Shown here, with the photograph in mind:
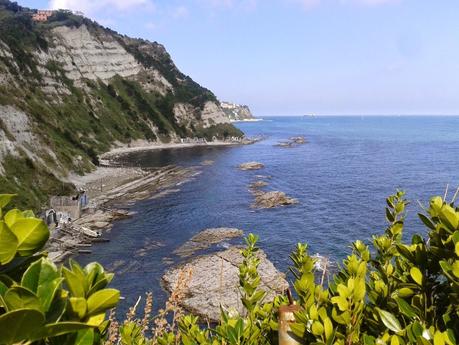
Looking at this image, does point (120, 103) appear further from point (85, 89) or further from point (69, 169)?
point (69, 169)

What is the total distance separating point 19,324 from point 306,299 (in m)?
2.62

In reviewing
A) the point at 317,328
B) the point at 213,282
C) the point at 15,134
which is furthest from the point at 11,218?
the point at 15,134

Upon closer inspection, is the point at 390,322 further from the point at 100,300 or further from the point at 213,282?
the point at 213,282

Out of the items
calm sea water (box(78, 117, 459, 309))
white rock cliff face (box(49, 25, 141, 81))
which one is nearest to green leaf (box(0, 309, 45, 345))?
calm sea water (box(78, 117, 459, 309))

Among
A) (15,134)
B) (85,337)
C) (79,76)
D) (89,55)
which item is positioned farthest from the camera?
(89,55)

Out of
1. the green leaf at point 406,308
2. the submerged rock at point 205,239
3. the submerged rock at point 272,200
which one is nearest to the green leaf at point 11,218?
the green leaf at point 406,308

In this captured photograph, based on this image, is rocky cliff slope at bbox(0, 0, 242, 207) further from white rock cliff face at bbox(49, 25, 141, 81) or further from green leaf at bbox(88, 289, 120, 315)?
green leaf at bbox(88, 289, 120, 315)

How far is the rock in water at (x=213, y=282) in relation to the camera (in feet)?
102

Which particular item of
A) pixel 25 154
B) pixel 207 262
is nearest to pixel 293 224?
pixel 207 262

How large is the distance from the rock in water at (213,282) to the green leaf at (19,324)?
91.9 ft

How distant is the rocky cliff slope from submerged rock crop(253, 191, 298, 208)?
28.3 m

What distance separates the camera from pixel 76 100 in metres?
119

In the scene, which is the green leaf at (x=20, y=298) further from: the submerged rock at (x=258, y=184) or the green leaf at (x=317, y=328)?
the submerged rock at (x=258, y=184)

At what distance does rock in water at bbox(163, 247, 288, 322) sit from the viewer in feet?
102
